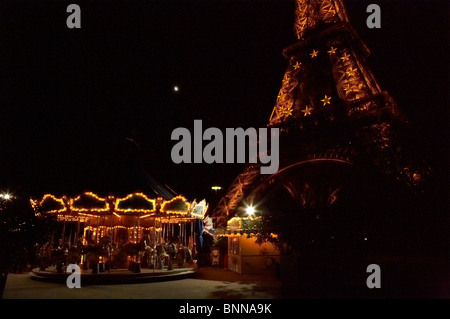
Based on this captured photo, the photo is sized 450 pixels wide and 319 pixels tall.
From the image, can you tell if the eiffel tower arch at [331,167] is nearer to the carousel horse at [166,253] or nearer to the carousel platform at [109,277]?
the carousel horse at [166,253]

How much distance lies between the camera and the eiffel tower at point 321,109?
55.8 ft

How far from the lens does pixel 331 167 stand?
22.3 m

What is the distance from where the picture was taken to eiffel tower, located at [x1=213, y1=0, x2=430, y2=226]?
55.8 feet

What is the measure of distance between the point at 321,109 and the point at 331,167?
4512mm

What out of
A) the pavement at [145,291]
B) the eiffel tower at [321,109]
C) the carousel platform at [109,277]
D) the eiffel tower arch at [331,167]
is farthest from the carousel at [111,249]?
the eiffel tower at [321,109]

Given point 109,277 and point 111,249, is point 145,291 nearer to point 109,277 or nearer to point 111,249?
point 109,277

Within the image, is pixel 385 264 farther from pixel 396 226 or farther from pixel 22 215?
pixel 22 215

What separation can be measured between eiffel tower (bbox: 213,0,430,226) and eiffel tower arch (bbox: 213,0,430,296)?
6 centimetres

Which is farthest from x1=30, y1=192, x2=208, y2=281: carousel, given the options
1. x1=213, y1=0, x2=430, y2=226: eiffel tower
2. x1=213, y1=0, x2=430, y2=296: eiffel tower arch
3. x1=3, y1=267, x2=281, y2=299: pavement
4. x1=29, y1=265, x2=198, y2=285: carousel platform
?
x1=213, y1=0, x2=430, y2=226: eiffel tower

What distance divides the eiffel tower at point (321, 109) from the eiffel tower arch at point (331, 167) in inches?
2.4

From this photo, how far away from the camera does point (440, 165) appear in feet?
24.1

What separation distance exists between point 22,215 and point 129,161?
943cm

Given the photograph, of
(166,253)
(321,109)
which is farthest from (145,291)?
(321,109)
